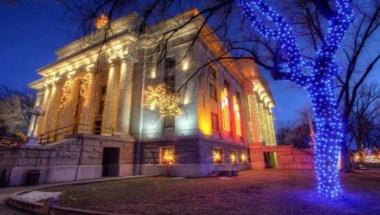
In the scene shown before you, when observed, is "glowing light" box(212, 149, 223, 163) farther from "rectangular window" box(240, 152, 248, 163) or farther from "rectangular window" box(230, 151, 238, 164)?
"rectangular window" box(240, 152, 248, 163)

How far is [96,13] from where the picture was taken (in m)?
6.70

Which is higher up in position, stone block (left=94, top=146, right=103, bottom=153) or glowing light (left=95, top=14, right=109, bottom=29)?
glowing light (left=95, top=14, right=109, bottom=29)

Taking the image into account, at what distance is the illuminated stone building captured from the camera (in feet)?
50.9

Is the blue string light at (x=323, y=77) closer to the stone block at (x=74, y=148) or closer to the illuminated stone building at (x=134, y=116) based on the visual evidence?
the illuminated stone building at (x=134, y=116)

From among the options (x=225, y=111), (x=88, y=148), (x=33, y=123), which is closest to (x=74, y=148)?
(x=88, y=148)

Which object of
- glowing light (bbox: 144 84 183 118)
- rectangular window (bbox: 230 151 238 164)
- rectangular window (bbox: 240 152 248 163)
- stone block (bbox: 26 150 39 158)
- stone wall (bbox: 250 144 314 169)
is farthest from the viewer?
stone wall (bbox: 250 144 314 169)

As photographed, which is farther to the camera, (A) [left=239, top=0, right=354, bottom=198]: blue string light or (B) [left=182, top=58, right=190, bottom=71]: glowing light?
(B) [left=182, top=58, right=190, bottom=71]: glowing light

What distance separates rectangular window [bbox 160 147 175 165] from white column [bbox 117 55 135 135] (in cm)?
424

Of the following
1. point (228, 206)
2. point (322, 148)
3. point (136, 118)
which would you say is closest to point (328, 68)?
point (322, 148)

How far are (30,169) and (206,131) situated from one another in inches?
543

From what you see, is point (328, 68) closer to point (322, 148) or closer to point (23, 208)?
point (322, 148)

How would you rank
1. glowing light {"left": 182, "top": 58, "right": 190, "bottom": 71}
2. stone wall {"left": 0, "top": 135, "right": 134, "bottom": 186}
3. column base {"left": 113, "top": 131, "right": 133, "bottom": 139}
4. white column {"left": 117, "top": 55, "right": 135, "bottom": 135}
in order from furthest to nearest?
glowing light {"left": 182, "top": 58, "right": 190, "bottom": 71} → white column {"left": 117, "top": 55, "right": 135, "bottom": 135} → column base {"left": 113, "top": 131, "right": 133, "bottom": 139} → stone wall {"left": 0, "top": 135, "right": 134, "bottom": 186}

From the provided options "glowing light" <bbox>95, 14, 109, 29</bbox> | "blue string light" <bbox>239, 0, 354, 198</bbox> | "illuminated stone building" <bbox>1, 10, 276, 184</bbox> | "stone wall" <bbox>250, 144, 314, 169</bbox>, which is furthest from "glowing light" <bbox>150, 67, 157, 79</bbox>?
"stone wall" <bbox>250, 144, 314, 169</bbox>

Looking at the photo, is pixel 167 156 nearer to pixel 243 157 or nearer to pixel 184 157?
pixel 184 157
